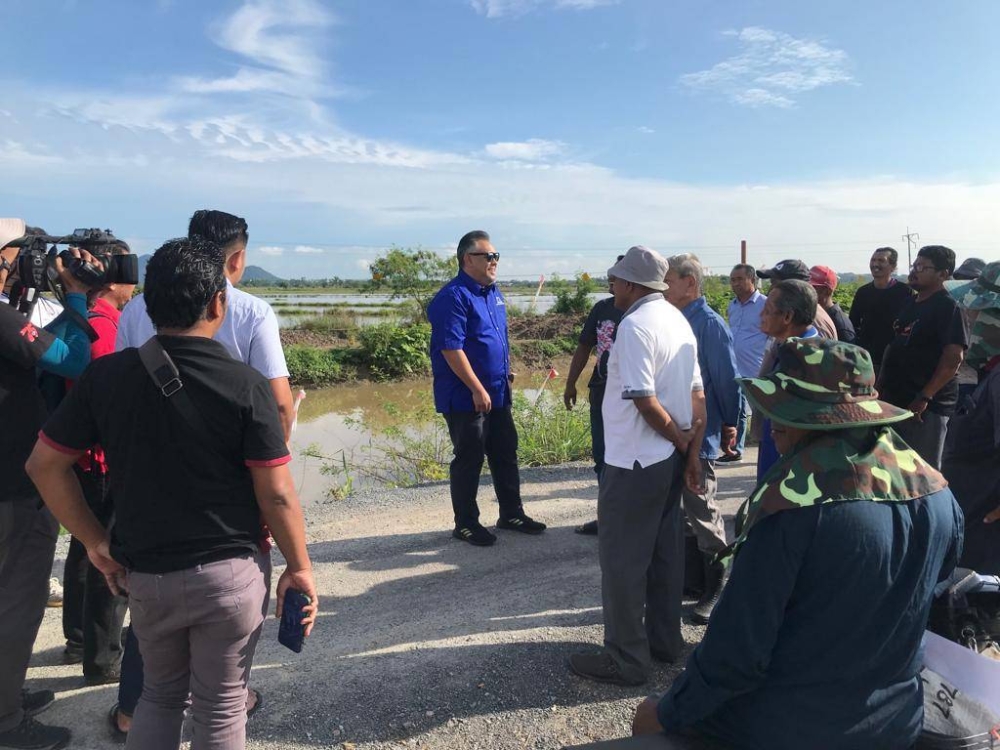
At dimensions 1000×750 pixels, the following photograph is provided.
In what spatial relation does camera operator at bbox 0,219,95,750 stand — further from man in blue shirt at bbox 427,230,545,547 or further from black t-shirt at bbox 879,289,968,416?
black t-shirt at bbox 879,289,968,416

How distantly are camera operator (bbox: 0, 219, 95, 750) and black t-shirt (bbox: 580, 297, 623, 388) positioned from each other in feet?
9.14

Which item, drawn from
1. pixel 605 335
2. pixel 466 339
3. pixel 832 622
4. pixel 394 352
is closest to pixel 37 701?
pixel 466 339

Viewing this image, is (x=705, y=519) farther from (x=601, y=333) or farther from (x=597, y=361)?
(x=601, y=333)

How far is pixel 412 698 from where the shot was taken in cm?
309

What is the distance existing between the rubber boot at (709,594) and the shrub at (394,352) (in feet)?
49.2

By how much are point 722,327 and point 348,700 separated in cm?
278

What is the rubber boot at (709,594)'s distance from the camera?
3821 mm

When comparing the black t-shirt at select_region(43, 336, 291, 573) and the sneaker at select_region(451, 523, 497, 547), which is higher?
the black t-shirt at select_region(43, 336, 291, 573)

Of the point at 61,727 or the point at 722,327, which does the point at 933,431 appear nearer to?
the point at 722,327

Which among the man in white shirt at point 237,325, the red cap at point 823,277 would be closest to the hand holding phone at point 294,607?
the man in white shirt at point 237,325

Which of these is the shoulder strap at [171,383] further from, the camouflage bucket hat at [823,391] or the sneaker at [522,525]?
the sneaker at [522,525]

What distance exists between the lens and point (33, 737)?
8.94ft

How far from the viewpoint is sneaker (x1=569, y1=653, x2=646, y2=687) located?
3.19 meters

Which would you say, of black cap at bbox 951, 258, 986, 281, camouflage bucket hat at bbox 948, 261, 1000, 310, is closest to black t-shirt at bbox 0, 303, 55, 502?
camouflage bucket hat at bbox 948, 261, 1000, 310
